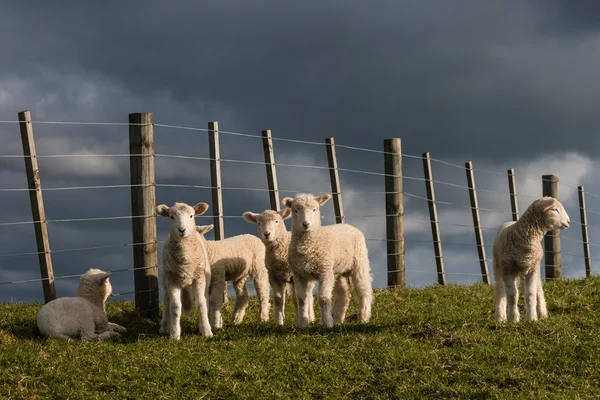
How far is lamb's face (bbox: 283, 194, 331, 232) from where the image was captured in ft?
33.0

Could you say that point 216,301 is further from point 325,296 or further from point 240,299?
point 325,296

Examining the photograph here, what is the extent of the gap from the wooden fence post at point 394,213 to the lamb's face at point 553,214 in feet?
16.5

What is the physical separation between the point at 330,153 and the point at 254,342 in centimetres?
653

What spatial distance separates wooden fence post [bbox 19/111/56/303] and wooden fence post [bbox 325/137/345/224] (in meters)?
5.64

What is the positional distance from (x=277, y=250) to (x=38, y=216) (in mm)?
3874

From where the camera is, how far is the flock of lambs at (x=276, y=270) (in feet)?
33.1

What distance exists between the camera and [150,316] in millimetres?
12133

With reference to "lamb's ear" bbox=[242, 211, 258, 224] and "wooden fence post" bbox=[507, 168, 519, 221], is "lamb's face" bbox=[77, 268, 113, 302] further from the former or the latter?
"wooden fence post" bbox=[507, 168, 519, 221]

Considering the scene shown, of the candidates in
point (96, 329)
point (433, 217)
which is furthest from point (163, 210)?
point (433, 217)

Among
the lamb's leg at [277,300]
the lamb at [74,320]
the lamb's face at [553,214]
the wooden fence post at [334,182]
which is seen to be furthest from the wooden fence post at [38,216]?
the lamb's face at [553,214]

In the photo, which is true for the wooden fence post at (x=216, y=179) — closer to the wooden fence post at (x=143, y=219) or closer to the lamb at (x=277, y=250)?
the wooden fence post at (x=143, y=219)

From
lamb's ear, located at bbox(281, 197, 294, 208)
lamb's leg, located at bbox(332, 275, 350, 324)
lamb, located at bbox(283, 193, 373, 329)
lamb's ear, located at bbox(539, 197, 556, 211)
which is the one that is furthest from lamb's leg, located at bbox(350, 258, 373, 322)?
lamb's ear, located at bbox(539, 197, 556, 211)

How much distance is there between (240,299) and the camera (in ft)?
37.2

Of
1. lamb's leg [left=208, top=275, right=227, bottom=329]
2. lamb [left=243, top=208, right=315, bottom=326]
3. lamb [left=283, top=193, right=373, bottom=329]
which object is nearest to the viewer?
lamb [left=283, top=193, right=373, bottom=329]
